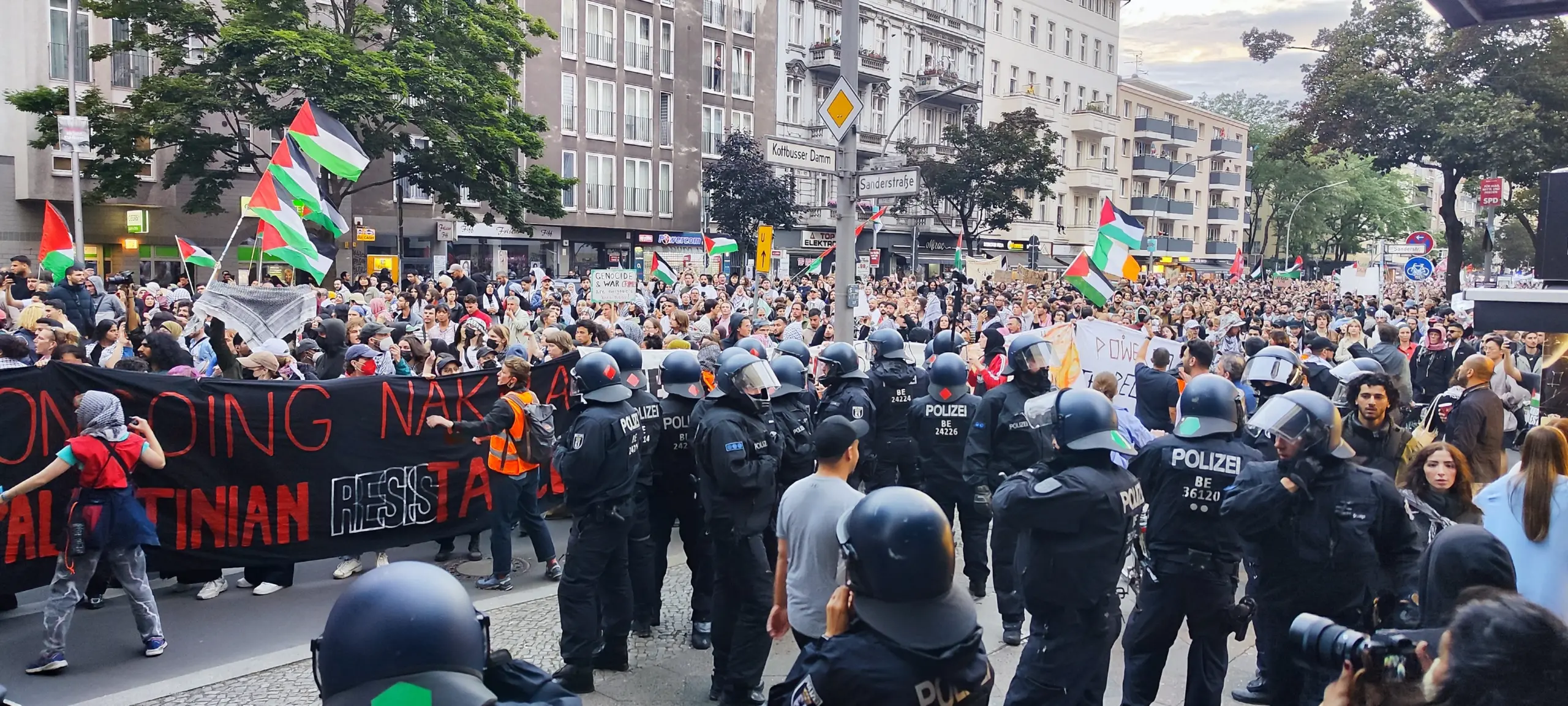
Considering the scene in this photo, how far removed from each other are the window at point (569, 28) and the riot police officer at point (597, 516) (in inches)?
1383

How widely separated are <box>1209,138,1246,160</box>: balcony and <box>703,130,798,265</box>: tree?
4110 centimetres

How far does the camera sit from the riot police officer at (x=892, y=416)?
26.9 ft

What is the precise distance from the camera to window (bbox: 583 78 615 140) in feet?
131

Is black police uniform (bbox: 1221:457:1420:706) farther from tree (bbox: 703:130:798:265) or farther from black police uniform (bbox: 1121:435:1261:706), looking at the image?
tree (bbox: 703:130:798:265)

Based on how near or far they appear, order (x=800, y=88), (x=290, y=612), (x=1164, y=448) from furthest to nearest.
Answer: (x=800, y=88)
(x=290, y=612)
(x=1164, y=448)

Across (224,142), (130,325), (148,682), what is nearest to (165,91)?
(224,142)

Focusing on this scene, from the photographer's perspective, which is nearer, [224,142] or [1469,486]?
[1469,486]

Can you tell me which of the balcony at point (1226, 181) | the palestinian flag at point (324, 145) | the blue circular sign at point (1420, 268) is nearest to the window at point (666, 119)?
the blue circular sign at point (1420, 268)

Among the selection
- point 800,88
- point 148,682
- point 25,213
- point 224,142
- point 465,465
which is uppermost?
point 800,88

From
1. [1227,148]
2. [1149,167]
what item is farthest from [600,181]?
[1227,148]

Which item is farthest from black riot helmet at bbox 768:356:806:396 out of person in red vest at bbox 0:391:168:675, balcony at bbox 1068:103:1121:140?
balcony at bbox 1068:103:1121:140

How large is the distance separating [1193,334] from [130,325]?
14.2 meters

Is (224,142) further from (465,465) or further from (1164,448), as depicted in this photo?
(1164,448)

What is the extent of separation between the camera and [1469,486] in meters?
5.32
